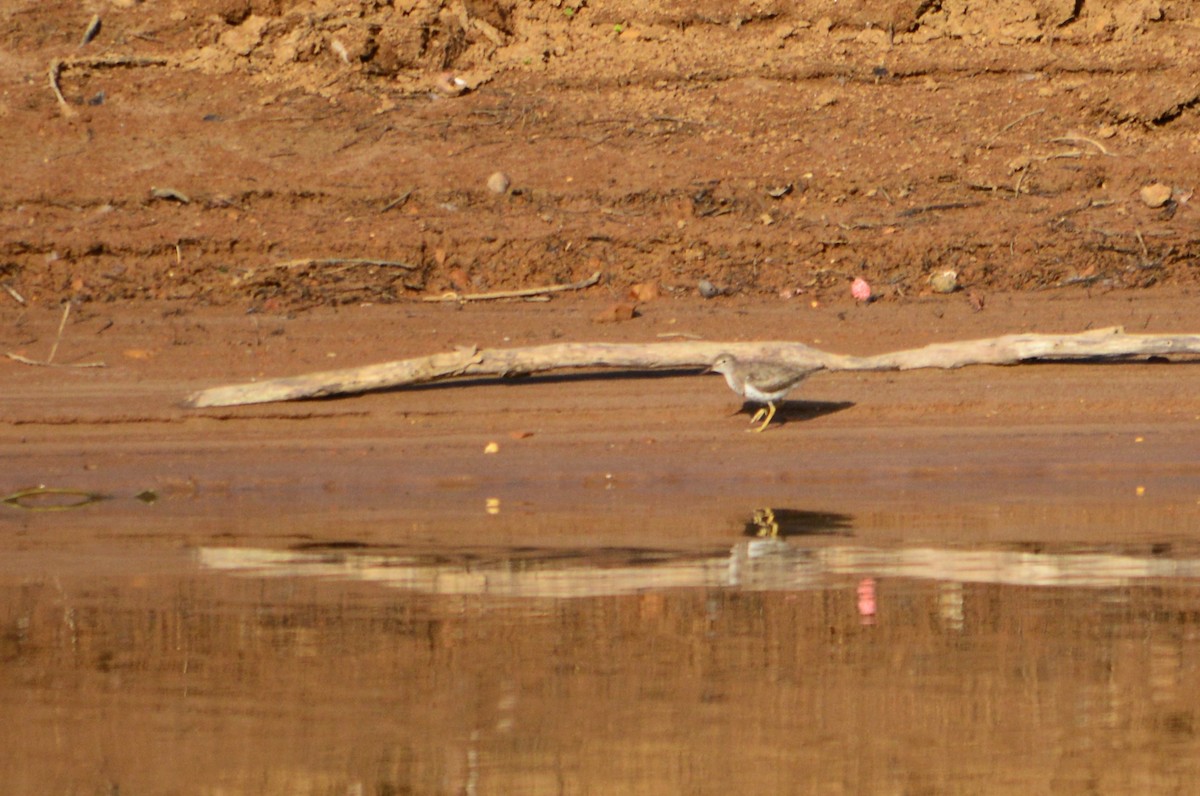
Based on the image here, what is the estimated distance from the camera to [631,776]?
4.56 meters

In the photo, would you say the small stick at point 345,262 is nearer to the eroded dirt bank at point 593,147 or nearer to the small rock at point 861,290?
the eroded dirt bank at point 593,147

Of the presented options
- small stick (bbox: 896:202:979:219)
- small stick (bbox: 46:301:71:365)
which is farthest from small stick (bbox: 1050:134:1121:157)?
small stick (bbox: 46:301:71:365)

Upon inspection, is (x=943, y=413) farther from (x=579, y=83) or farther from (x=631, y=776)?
A: (x=631, y=776)

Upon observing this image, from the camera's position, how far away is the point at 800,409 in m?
10.5

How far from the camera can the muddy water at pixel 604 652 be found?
15.3 feet

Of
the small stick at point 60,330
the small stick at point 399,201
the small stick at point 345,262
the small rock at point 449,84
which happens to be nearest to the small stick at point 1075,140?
the small rock at point 449,84

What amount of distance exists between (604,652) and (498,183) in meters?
7.72

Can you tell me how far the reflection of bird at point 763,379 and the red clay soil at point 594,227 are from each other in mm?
344

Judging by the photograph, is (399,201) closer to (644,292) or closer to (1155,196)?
(644,292)

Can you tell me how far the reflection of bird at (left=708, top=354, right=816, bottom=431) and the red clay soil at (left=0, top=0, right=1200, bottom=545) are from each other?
34 cm

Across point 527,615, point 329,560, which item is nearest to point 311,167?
point 329,560

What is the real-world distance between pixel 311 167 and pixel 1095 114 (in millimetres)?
6172

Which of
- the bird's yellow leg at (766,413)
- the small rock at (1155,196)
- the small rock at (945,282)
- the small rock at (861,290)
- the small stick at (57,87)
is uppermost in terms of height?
the small stick at (57,87)

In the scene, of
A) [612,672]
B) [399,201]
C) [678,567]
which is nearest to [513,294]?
[399,201]
